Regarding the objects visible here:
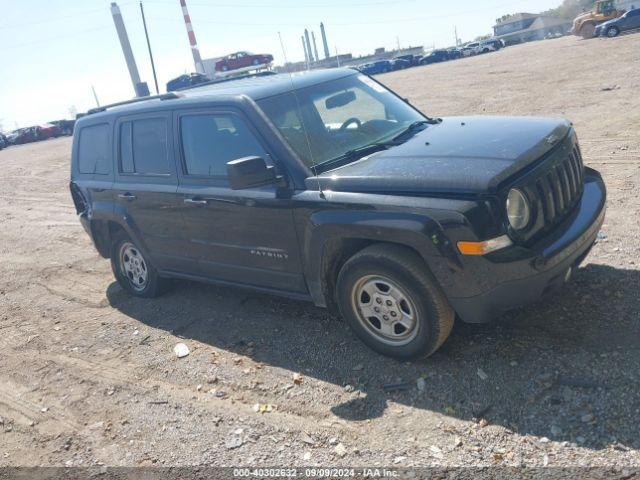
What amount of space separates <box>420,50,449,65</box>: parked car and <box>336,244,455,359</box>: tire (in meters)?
47.6

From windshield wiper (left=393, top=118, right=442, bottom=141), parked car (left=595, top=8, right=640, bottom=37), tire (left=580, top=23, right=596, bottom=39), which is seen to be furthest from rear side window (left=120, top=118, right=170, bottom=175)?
tire (left=580, top=23, right=596, bottom=39)

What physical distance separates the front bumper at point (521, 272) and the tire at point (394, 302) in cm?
19

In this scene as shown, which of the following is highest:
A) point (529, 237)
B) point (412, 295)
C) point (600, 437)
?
point (529, 237)

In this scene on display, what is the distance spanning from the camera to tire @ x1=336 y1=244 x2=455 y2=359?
11.6 feet

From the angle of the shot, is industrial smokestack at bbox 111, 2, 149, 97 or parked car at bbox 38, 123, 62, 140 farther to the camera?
industrial smokestack at bbox 111, 2, 149, 97

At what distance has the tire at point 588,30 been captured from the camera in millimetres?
37456

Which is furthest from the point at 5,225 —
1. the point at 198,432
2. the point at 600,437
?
the point at 600,437

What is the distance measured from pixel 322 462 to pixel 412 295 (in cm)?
115

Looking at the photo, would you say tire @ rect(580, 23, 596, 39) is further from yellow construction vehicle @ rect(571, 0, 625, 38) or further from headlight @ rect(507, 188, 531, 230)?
headlight @ rect(507, 188, 531, 230)

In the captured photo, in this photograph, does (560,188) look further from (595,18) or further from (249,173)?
(595,18)

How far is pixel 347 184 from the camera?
378 centimetres

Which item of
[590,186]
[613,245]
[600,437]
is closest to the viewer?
[600,437]

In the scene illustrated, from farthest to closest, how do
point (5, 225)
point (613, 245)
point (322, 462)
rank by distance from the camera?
point (5, 225), point (613, 245), point (322, 462)

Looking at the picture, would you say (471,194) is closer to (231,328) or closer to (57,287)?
(231,328)
